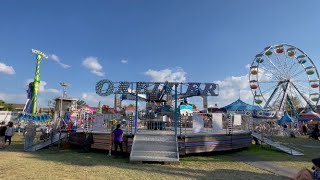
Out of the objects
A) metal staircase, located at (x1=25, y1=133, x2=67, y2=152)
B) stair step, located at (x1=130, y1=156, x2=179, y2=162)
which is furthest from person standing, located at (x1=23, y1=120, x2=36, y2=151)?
stair step, located at (x1=130, y1=156, x2=179, y2=162)

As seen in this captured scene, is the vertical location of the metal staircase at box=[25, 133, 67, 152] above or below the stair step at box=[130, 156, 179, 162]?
above

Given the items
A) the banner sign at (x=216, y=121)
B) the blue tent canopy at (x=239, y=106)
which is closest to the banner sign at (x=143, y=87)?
the banner sign at (x=216, y=121)

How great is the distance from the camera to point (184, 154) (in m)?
14.4

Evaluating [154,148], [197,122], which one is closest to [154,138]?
[154,148]

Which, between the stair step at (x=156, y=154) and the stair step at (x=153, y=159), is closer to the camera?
the stair step at (x=153, y=159)

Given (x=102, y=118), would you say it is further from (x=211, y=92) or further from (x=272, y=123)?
(x=272, y=123)

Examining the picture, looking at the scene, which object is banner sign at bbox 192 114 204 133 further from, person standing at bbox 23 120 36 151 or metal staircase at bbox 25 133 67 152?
person standing at bbox 23 120 36 151

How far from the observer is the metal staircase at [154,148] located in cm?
1229

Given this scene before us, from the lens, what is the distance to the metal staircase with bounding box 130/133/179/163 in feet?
40.3

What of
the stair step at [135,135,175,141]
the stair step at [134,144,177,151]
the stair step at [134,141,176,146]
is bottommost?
the stair step at [134,144,177,151]

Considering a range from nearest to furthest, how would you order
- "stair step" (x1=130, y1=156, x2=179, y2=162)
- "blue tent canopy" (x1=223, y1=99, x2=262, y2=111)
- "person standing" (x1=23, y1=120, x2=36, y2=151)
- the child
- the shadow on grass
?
the child < the shadow on grass < "stair step" (x1=130, y1=156, x2=179, y2=162) < "person standing" (x1=23, y1=120, x2=36, y2=151) < "blue tent canopy" (x1=223, y1=99, x2=262, y2=111)

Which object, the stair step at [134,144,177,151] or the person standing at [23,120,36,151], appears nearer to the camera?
the stair step at [134,144,177,151]

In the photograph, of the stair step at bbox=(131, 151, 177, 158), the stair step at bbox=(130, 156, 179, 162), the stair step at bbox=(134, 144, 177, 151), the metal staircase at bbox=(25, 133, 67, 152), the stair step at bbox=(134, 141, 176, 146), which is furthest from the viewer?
the metal staircase at bbox=(25, 133, 67, 152)

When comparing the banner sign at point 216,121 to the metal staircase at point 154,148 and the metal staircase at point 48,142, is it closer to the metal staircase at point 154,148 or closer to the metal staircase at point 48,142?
the metal staircase at point 154,148
